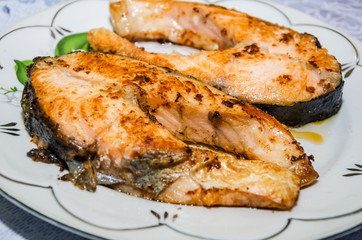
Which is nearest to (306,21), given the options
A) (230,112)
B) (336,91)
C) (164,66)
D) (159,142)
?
(336,91)

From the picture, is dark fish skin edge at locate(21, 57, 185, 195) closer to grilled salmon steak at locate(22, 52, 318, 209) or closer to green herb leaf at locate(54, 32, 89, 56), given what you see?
grilled salmon steak at locate(22, 52, 318, 209)

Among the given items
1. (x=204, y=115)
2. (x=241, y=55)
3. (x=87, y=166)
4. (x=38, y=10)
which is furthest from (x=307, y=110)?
(x=38, y=10)

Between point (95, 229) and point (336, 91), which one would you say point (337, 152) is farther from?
point (95, 229)

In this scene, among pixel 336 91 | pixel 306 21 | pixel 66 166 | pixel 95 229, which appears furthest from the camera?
pixel 306 21

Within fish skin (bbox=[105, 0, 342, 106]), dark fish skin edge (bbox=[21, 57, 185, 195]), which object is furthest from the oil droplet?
dark fish skin edge (bbox=[21, 57, 185, 195])

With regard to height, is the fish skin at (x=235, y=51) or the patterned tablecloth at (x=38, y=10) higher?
the fish skin at (x=235, y=51)

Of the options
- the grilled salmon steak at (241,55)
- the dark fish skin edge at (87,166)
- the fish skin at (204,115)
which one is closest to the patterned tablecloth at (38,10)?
the dark fish skin edge at (87,166)

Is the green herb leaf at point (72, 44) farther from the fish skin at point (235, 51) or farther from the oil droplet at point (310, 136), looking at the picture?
the oil droplet at point (310, 136)
